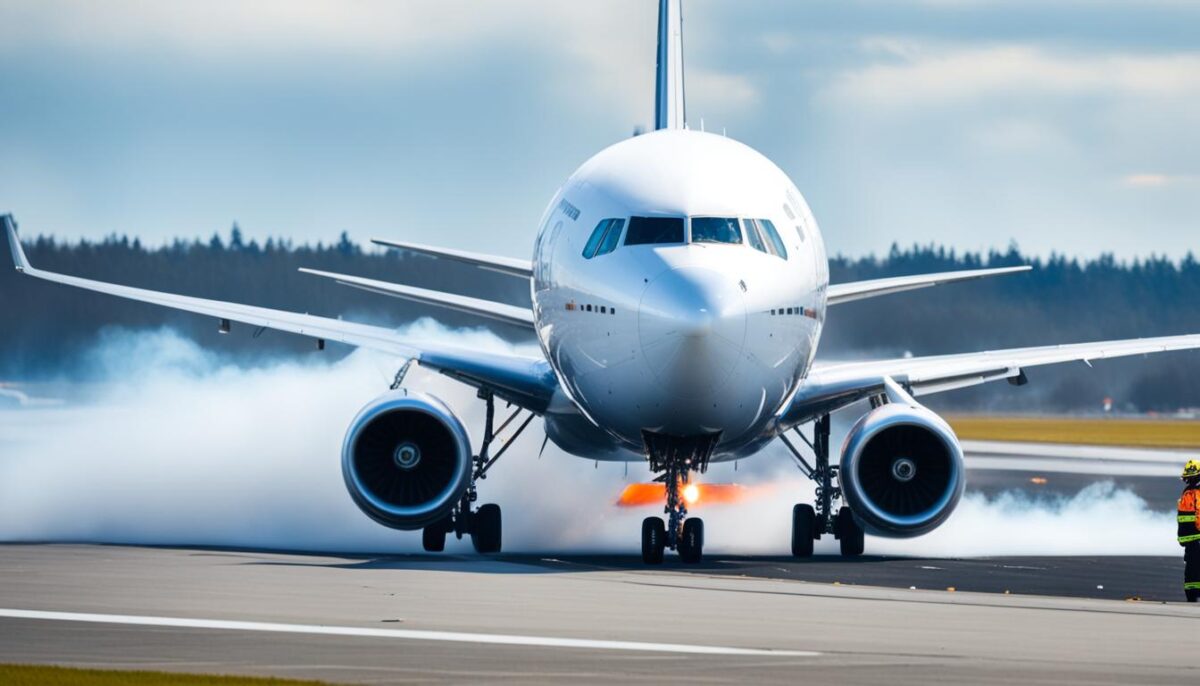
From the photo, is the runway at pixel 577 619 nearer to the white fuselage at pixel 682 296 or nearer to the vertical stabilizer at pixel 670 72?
the white fuselage at pixel 682 296

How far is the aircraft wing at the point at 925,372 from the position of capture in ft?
84.5

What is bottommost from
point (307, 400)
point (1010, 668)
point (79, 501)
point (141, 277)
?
point (1010, 668)

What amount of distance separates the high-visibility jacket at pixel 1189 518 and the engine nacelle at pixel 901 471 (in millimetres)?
3360

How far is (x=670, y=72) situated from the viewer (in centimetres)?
3066

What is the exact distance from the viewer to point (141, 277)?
4759 cm

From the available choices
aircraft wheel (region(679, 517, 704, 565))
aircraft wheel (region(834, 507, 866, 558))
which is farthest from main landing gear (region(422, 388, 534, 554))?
aircraft wheel (region(834, 507, 866, 558))

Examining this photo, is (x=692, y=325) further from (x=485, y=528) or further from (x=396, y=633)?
(x=396, y=633)

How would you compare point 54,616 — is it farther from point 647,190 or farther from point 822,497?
point 822,497

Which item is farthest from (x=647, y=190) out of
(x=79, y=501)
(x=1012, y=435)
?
(x=1012, y=435)

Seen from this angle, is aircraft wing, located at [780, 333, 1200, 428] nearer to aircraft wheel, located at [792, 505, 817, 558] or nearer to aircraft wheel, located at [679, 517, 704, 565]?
aircraft wheel, located at [792, 505, 817, 558]

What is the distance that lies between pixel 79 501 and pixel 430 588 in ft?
44.7

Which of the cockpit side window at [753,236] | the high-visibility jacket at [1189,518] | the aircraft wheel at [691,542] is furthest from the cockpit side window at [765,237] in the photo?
the high-visibility jacket at [1189,518]

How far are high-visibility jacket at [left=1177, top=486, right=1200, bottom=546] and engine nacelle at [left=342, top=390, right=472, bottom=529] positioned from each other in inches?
323

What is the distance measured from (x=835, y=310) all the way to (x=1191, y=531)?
2761cm
